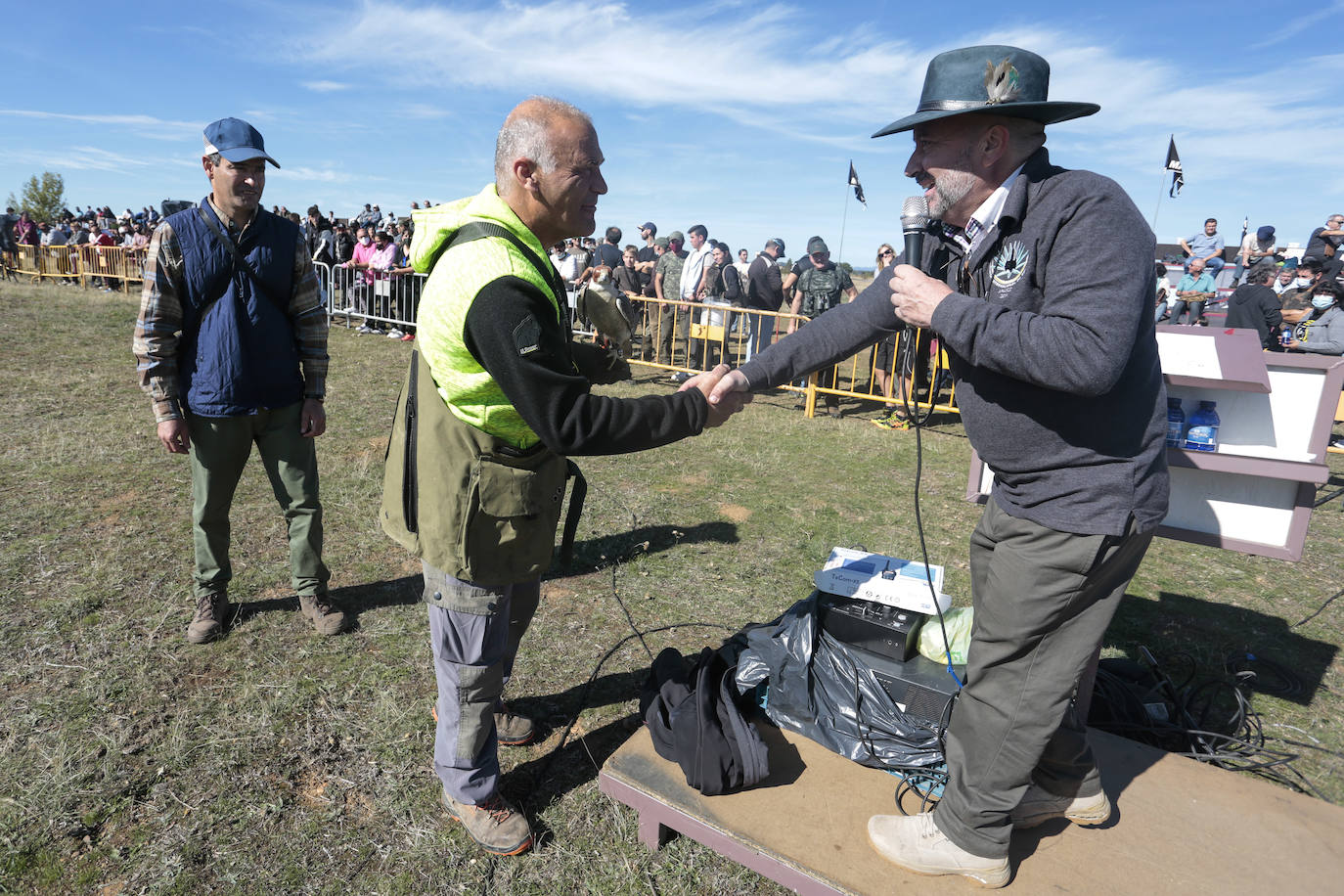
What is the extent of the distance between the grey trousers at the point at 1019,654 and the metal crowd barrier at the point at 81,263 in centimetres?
2267

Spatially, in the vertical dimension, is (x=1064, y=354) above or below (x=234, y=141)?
below

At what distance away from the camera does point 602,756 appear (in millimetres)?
3055

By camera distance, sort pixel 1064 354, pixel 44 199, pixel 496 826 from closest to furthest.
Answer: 1. pixel 1064 354
2. pixel 496 826
3. pixel 44 199

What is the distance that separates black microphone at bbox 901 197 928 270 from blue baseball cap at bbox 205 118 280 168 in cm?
282

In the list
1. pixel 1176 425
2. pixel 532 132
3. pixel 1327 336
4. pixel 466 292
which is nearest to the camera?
pixel 466 292

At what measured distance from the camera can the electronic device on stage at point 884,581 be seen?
3008 millimetres

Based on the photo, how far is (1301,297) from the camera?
10172mm

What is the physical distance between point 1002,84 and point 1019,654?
1.52 metres

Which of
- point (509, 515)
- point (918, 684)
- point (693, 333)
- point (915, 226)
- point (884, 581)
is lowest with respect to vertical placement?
point (918, 684)

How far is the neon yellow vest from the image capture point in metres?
2.01

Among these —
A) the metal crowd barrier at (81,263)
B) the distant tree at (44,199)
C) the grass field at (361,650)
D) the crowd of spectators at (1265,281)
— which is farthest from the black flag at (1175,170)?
the distant tree at (44,199)

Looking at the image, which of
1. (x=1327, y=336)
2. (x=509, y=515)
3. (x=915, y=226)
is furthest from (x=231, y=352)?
(x=1327, y=336)

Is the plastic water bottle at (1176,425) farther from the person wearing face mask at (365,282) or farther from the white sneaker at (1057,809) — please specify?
the person wearing face mask at (365,282)

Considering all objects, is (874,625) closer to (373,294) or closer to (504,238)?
(504,238)
